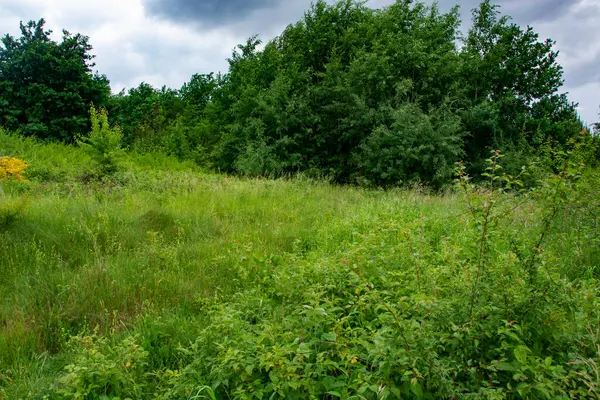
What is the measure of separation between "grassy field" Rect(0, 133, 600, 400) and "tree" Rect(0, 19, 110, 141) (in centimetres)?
1578

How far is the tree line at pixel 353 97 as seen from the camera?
17.1 meters

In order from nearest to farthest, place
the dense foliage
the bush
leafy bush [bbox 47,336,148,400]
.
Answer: leafy bush [bbox 47,336,148,400] → the bush → the dense foliage

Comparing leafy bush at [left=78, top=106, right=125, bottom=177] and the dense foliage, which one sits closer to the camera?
leafy bush at [left=78, top=106, right=125, bottom=177]

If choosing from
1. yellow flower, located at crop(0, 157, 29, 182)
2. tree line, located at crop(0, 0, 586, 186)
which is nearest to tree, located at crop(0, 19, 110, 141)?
tree line, located at crop(0, 0, 586, 186)

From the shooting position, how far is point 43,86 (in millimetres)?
18641

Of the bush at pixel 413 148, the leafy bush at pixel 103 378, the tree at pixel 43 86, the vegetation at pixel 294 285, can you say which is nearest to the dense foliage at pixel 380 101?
the bush at pixel 413 148

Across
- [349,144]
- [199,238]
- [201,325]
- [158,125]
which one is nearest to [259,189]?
[199,238]

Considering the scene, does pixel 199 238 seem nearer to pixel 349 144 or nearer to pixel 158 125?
pixel 349 144

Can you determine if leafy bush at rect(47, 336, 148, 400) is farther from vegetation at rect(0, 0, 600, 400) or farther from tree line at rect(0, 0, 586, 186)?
tree line at rect(0, 0, 586, 186)

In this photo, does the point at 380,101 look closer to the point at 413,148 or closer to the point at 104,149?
the point at 413,148

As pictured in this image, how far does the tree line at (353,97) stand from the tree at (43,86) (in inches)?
2.3

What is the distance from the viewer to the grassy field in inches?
83.6

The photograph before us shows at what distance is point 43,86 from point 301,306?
69.8ft

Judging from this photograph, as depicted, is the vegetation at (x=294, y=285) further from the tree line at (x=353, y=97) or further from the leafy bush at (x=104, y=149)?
the tree line at (x=353, y=97)
